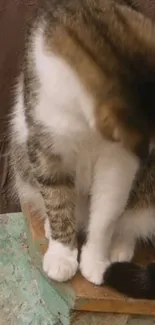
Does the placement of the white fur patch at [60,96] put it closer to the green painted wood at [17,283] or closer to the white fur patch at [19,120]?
the white fur patch at [19,120]

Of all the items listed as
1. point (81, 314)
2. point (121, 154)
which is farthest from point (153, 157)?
point (81, 314)

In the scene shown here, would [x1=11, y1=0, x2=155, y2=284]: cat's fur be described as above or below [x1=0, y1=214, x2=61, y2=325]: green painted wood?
above

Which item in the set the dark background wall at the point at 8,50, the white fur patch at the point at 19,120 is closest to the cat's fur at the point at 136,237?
the white fur patch at the point at 19,120

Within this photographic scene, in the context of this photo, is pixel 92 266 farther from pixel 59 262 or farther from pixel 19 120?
pixel 19 120

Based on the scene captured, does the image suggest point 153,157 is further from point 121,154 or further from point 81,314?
point 81,314

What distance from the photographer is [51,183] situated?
106 centimetres

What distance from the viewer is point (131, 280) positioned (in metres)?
0.99

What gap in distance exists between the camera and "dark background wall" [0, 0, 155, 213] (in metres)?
1.25

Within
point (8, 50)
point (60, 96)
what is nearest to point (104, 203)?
point (60, 96)

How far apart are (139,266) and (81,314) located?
0.13m

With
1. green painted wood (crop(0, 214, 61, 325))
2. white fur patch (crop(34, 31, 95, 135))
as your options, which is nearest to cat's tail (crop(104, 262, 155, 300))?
green painted wood (crop(0, 214, 61, 325))

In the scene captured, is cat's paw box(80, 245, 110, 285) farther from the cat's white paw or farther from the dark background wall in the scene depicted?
the dark background wall

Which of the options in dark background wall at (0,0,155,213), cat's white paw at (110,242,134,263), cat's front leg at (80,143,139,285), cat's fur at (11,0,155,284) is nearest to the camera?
cat's fur at (11,0,155,284)

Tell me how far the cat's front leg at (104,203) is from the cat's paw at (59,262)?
0.8 inches
